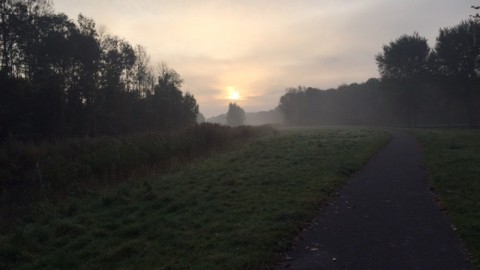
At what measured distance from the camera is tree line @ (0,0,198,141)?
113 ft

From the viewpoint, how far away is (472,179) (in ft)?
41.0

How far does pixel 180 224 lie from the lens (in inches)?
345

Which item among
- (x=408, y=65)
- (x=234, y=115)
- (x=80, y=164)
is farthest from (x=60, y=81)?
(x=234, y=115)

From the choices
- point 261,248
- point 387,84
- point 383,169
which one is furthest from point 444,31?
point 261,248

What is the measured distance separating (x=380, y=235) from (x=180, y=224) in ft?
14.6

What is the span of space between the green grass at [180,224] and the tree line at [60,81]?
2559cm

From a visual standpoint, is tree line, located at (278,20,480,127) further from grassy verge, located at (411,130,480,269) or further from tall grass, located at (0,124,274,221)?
tall grass, located at (0,124,274,221)

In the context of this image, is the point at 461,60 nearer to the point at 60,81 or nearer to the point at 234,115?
the point at 60,81

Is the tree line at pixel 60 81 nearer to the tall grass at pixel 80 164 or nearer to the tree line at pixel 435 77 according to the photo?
the tall grass at pixel 80 164

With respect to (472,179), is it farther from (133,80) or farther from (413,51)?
(413,51)

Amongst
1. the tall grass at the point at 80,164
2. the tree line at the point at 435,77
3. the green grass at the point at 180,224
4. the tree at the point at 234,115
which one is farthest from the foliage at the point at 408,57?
the tree at the point at 234,115

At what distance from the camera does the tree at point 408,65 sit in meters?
61.2

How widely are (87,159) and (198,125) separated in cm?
1282

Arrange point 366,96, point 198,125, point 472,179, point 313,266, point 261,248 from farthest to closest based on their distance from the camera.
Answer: point 366,96
point 198,125
point 472,179
point 261,248
point 313,266
